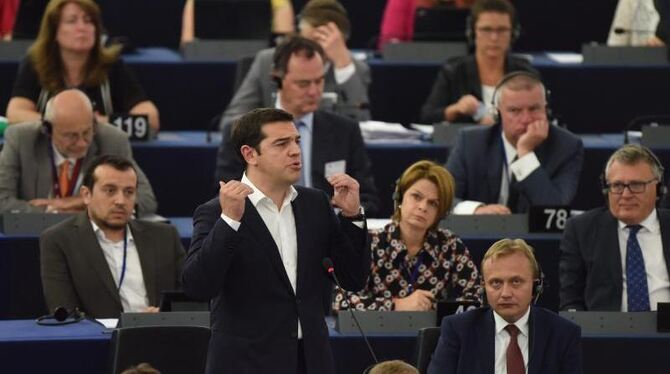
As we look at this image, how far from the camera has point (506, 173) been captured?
25.3ft

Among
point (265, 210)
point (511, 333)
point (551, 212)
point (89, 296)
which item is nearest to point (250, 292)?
point (265, 210)

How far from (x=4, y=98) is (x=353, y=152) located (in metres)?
2.10

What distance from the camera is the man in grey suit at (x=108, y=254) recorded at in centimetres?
681

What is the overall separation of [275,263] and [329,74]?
3314mm

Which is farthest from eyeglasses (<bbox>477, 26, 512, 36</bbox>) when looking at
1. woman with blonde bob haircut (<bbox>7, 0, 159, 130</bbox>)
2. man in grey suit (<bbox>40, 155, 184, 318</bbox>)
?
man in grey suit (<bbox>40, 155, 184, 318</bbox>)

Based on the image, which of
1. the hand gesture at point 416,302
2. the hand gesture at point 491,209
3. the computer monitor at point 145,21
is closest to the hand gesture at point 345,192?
the hand gesture at point 416,302

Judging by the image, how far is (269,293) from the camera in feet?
17.6

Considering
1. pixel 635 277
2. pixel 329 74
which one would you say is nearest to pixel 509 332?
pixel 635 277

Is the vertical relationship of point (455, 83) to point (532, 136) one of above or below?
above

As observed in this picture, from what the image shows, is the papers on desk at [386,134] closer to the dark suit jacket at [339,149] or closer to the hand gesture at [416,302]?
the dark suit jacket at [339,149]

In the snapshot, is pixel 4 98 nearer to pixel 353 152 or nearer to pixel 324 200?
pixel 353 152

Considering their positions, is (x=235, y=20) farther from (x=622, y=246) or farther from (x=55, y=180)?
(x=622, y=246)

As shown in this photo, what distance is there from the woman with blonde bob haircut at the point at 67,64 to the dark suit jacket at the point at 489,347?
2.66 meters

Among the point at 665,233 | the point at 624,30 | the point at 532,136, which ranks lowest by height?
the point at 665,233
